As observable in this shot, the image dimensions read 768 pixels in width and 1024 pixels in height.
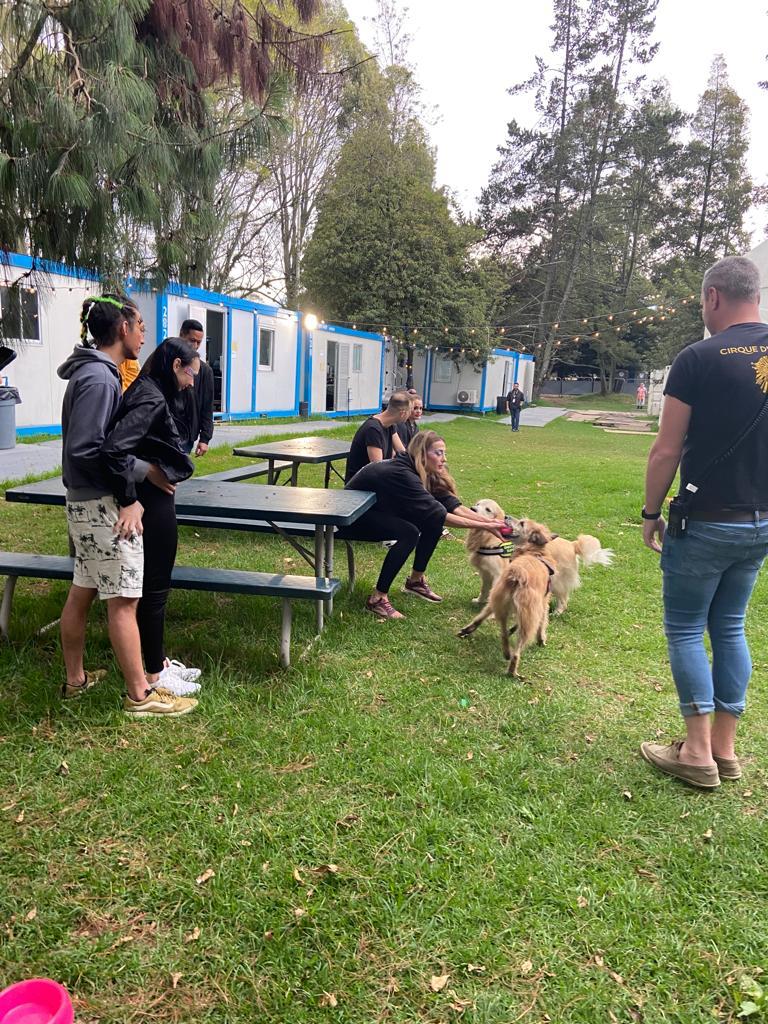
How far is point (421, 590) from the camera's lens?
16.0 feet

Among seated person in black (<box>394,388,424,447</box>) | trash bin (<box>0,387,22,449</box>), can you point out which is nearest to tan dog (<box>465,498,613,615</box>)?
seated person in black (<box>394,388,424,447</box>)

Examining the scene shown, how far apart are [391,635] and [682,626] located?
6.34 feet

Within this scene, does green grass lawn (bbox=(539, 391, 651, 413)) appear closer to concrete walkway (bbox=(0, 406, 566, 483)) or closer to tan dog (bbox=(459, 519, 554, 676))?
concrete walkway (bbox=(0, 406, 566, 483))

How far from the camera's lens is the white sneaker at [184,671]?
3.30 meters

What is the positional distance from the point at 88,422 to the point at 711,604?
2593 mm

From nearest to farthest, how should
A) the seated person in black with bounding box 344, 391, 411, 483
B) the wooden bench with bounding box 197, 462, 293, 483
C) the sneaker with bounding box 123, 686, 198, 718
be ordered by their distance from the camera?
the sneaker with bounding box 123, 686, 198, 718
the seated person in black with bounding box 344, 391, 411, 483
the wooden bench with bounding box 197, 462, 293, 483

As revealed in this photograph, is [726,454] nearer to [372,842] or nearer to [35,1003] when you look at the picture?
[372,842]

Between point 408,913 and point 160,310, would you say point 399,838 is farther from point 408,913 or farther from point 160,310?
point 160,310

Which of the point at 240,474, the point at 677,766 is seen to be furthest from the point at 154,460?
the point at 240,474

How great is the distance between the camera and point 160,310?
11867 millimetres

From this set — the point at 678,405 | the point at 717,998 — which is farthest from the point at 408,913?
the point at 678,405

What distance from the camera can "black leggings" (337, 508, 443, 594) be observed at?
4.46 meters

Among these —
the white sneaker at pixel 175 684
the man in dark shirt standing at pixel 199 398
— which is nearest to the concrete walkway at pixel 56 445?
the man in dark shirt standing at pixel 199 398

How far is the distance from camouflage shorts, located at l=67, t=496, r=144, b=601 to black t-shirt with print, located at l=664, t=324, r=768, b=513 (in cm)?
222
